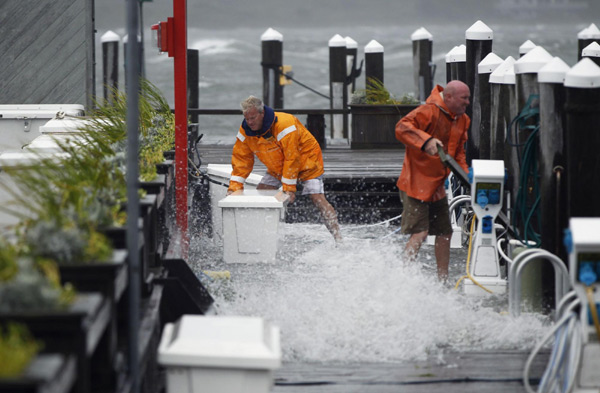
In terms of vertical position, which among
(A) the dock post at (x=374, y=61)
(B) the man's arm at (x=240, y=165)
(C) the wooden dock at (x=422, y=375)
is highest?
(A) the dock post at (x=374, y=61)

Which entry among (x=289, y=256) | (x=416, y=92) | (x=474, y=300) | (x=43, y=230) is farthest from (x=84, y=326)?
(x=416, y=92)

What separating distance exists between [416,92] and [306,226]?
31.6ft

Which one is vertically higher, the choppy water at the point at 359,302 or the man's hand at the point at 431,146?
the man's hand at the point at 431,146

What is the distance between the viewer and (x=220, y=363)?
3.27 metres

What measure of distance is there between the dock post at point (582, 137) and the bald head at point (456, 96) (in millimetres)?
1397

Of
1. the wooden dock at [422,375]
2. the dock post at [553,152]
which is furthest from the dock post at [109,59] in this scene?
the wooden dock at [422,375]

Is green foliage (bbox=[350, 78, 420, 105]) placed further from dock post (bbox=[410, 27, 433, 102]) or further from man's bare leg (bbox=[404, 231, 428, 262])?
man's bare leg (bbox=[404, 231, 428, 262])

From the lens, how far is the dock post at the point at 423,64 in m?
17.7

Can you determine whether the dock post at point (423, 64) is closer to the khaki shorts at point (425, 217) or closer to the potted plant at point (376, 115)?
the potted plant at point (376, 115)

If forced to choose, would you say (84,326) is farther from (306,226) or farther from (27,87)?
(27,87)

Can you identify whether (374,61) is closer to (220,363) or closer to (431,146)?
(431,146)

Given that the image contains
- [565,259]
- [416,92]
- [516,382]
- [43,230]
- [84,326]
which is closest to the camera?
[84,326]

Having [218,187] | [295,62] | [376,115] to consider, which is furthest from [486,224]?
[295,62]

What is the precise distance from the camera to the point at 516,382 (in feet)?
14.6
